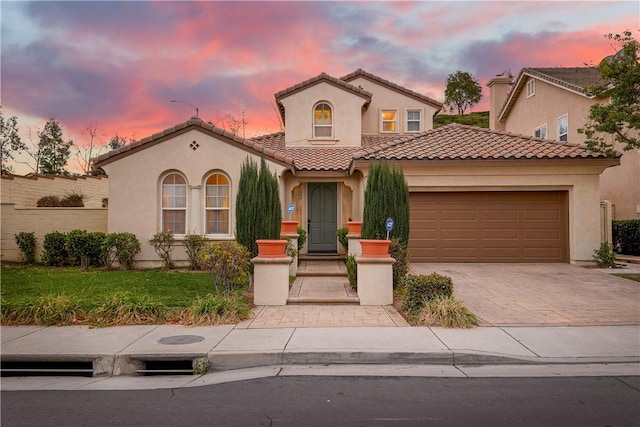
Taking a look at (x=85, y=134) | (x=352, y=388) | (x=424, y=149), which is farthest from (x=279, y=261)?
(x=85, y=134)

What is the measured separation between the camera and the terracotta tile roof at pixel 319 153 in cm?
1631

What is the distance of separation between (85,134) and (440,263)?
2913cm

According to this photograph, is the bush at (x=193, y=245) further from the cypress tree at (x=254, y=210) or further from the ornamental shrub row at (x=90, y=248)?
the cypress tree at (x=254, y=210)

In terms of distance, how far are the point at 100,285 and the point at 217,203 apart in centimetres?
470

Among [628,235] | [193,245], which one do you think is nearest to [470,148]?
[628,235]

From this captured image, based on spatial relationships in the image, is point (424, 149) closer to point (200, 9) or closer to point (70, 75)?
point (200, 9)

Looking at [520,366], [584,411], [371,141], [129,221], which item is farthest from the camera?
[371,141]

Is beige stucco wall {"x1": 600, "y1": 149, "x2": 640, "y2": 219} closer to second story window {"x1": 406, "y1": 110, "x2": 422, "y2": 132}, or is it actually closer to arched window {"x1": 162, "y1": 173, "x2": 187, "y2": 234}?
second story window {"x1": 406, "y1": 110, "x2": 422, "y2": 132}

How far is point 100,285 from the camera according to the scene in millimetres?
11609

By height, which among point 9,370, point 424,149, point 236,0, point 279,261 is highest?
point 236,0

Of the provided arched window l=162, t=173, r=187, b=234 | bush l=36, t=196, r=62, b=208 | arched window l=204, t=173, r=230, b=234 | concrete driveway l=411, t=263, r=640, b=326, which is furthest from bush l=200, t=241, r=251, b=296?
bush l=36, t=196, r=62, b=208

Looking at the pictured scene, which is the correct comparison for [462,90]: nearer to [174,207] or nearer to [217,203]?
[217,203]

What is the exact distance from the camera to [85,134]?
3416 cm

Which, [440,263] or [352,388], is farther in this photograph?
[440,263]
